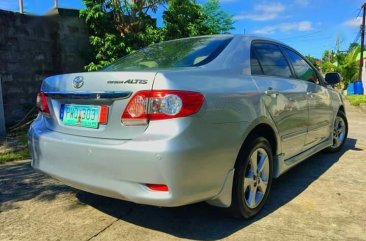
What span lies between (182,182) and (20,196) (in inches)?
81.7

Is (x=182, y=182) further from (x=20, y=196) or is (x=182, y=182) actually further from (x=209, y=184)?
(x=20, y=196)

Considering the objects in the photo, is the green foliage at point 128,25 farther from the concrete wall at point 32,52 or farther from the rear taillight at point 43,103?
the rear taillight at point 43,103

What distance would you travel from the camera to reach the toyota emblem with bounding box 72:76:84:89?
125 inches

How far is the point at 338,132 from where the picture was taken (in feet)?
20.6

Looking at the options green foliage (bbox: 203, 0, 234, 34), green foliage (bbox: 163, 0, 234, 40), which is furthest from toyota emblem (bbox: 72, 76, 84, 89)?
green foliage (bbox: 203, 0, 234, 34)

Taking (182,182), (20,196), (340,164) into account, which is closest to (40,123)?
(20,196)

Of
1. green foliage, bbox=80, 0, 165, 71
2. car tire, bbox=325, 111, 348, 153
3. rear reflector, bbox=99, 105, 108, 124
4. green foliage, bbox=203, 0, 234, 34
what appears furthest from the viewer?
green foliage, bbox=203, 0, 234, 34

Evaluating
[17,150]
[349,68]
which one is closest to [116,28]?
[17,150]

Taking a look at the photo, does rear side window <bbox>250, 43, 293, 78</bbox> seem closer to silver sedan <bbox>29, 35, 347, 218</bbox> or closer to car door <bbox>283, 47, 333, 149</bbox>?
silver sedan <bbox>29, 35, 347, 218</bbox>

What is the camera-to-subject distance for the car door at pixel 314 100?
4750mm

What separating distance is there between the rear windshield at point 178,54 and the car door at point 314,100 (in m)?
1.22

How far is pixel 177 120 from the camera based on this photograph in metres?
2.77

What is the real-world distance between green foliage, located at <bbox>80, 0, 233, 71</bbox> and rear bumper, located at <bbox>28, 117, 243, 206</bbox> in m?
6.60

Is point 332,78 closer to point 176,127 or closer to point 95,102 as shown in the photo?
point 176,127
